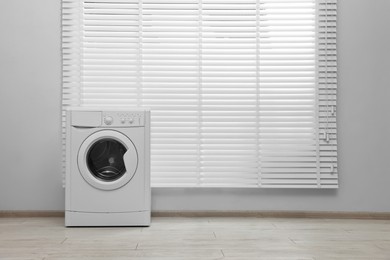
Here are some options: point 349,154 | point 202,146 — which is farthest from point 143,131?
point 349,154

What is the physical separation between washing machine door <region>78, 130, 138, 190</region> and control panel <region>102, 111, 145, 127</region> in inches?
2.4

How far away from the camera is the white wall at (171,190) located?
4.48 m

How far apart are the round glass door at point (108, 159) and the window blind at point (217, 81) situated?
0.48 meters

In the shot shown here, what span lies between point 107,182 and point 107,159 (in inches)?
7.3

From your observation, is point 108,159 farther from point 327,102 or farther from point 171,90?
point 327,102

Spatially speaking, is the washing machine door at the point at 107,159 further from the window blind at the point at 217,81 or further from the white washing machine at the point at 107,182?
the window blind at the point at 217,81

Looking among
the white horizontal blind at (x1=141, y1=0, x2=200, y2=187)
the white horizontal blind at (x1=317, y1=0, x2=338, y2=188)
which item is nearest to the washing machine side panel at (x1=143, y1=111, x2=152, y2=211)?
the white horizontal blind at (x1=141, y1=0, x2=200, y2=187)

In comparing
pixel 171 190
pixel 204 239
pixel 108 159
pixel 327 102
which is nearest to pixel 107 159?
pixel 108 159

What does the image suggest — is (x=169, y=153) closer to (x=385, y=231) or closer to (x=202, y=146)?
(x=202, y=146)

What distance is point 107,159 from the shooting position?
406cm

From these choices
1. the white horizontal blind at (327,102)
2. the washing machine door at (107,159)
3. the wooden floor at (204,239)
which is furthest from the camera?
the white horizontal blind at (327,102)

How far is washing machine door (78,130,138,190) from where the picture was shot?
393 centimetres

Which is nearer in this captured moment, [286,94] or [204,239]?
[204,239]

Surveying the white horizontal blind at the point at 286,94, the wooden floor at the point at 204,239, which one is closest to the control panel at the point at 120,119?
the wooden floor at the point at 204,239
